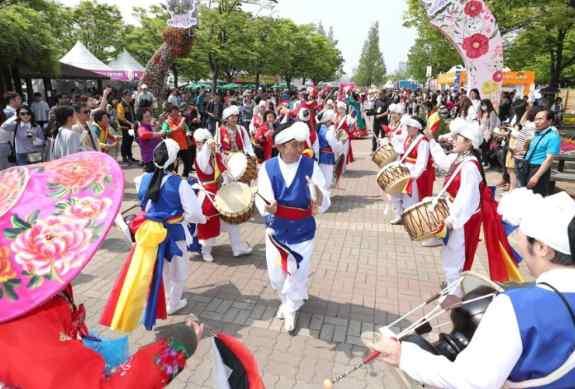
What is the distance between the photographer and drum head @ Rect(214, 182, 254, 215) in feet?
15.9

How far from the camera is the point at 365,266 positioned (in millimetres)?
5527

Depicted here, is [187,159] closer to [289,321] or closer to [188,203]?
[188,203]

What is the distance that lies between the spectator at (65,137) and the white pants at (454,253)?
199 inches

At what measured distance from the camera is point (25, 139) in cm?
680

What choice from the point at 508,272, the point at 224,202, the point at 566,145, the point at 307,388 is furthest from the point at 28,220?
the point at 566,145

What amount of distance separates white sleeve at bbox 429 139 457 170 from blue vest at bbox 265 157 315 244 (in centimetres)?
184

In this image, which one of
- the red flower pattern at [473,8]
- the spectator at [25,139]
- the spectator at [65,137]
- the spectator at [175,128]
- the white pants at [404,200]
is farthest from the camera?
the red flower pattern at [473,8]

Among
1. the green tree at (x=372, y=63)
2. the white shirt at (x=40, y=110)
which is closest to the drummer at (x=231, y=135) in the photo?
the white shirt at (x=40, y=110)

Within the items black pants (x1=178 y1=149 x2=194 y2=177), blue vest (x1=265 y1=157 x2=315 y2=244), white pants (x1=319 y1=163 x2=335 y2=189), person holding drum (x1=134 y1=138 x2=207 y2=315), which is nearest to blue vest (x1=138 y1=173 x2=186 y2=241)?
person holding drum (x1=134 y1=138 x2=207 y2=315)

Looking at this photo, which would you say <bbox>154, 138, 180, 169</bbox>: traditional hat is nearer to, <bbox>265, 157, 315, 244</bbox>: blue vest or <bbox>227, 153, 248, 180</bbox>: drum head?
<bbox>265, 157, 315, 244</bbox>: blue vest

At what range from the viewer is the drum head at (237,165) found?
6.30 m

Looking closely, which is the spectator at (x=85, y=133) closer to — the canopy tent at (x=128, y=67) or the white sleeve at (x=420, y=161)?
the white sleeve at (x=420, y=161)

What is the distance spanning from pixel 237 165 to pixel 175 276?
254 cm

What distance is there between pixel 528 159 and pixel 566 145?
4661 millimetres
